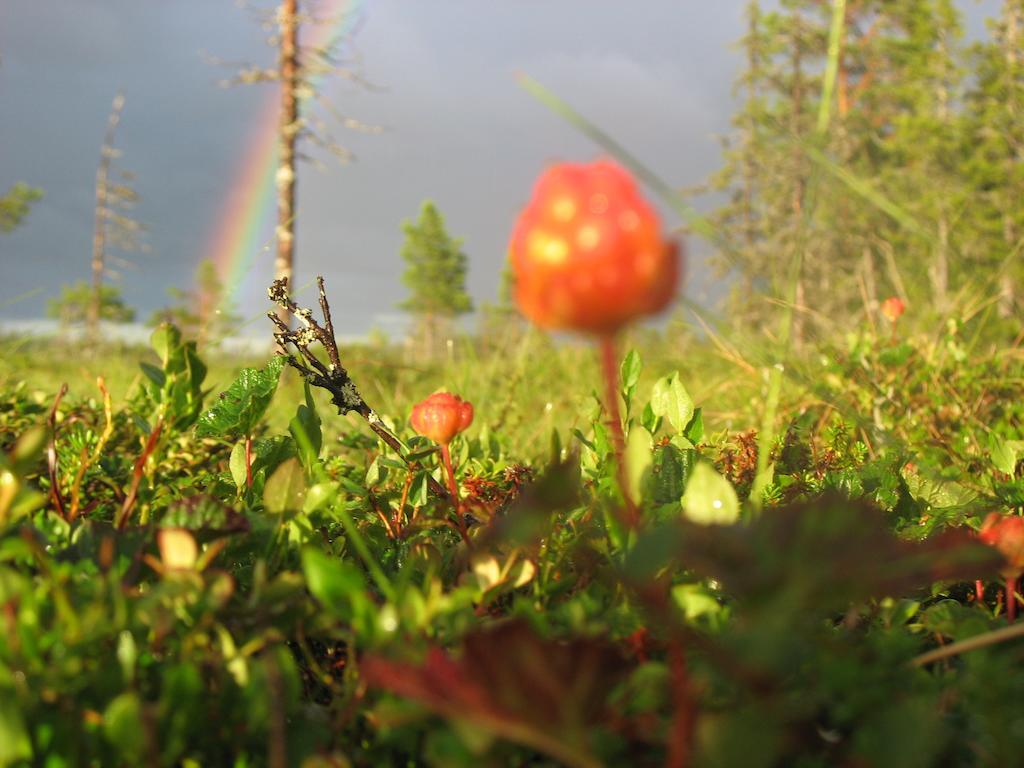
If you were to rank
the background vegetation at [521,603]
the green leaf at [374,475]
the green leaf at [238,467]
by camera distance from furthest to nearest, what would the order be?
the green leaf at [374,475] < the green leaf at [238,467] < the background vegetation at [521,603]

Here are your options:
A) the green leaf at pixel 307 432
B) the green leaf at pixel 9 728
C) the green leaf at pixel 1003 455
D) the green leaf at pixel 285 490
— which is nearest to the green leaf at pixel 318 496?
the green leaf at pixel 285 490

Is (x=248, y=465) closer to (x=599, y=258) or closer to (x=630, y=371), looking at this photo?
(x=630, y=371)

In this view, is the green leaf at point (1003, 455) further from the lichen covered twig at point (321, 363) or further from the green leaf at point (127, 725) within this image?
the green leaf at point (127, 725)

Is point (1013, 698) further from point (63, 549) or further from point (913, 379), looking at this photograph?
point (913, 379)

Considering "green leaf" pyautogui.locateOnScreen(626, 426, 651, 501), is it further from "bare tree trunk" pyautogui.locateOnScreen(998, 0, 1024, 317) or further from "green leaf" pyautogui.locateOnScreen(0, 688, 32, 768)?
"bare tree trunk" pyautogui.locateOnScreen(998, 0, 1024, 317)

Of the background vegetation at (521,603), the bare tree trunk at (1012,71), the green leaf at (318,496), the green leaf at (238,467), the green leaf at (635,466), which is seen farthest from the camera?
the bare tree trunk at (1012,71)

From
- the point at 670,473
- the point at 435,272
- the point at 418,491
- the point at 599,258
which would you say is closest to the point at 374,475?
the point at 418,491
